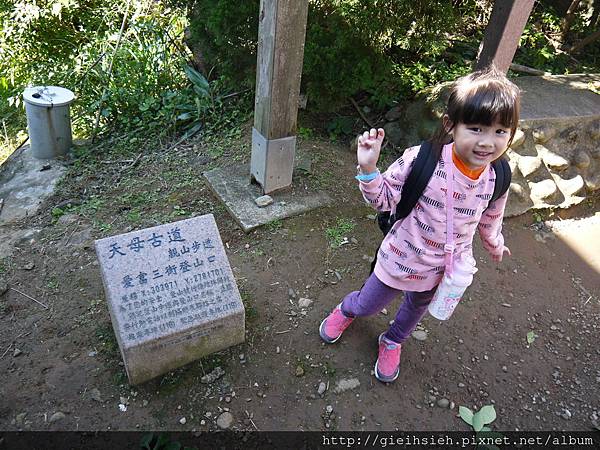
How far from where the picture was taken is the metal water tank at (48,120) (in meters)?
4.45

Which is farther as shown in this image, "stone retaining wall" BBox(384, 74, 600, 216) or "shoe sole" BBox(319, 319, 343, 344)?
"stone retaining wall" BBox(384, 74, 600, 216)

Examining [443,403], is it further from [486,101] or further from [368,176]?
[486,101]

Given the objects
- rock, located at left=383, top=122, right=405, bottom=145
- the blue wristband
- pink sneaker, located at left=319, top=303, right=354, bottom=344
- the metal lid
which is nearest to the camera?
the blue wristband

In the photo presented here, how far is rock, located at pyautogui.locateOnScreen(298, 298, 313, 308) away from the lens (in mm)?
2773

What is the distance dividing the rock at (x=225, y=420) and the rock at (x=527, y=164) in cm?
304

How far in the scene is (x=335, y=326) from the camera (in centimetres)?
251

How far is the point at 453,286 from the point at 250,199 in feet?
6.20

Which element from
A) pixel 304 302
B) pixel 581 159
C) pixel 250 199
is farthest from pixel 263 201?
pixel 581 159

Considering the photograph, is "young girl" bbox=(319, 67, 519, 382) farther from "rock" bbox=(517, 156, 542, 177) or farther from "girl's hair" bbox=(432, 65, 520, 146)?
"rock" bbox=(517, 156, 542, 177)

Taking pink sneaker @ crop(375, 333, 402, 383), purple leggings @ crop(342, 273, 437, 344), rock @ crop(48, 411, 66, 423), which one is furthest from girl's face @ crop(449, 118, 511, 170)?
rock @ crop(48, 411, 66, 423)

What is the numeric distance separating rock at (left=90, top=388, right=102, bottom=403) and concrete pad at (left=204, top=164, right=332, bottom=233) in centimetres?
139

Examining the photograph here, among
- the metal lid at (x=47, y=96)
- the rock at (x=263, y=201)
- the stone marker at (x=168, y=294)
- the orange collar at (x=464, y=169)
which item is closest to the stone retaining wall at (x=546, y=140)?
the rock at (x=263, y=201)

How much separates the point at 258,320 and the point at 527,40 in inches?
185

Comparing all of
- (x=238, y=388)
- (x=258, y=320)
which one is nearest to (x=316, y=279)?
(x=258, y=320)
